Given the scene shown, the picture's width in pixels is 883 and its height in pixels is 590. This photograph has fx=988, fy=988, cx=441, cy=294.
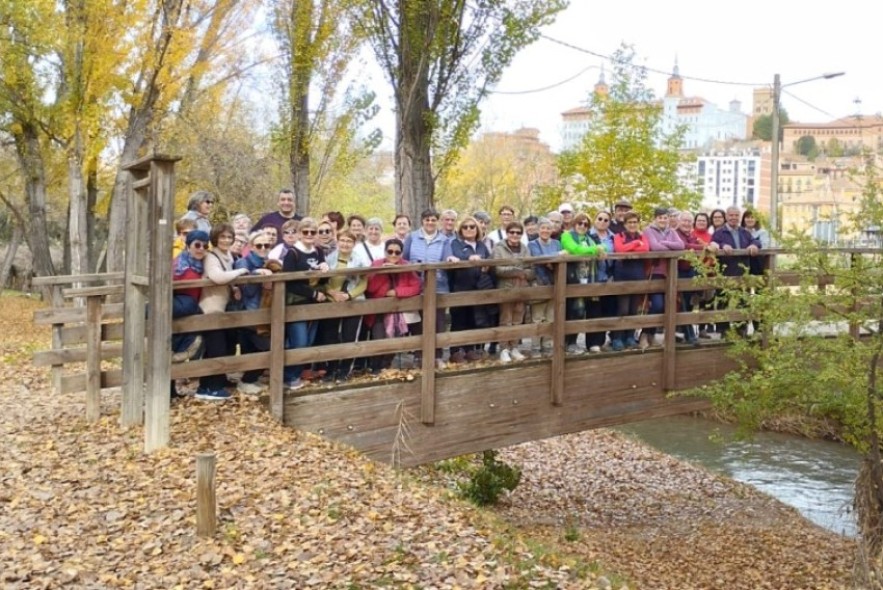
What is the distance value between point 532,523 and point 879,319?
469 cm

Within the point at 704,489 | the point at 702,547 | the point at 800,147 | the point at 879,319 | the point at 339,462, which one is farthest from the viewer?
the point at 800,147

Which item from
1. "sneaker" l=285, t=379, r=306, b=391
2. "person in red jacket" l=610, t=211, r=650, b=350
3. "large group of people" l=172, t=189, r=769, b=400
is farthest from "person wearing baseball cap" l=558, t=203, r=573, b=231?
"sneaker" l=285, t=379, r=306, b=391

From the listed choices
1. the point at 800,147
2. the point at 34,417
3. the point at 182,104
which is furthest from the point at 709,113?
the point at 34,417

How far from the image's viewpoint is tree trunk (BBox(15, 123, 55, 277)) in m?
20.1

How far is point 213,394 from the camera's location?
8.67m

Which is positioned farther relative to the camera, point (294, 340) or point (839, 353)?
point (839, 353)

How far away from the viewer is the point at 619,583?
7113mm

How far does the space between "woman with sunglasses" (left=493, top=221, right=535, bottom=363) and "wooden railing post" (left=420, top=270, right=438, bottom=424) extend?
41.7 inches

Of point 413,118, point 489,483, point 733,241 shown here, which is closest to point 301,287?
point 489,483

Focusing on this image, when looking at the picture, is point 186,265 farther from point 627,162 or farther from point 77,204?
point 627,162

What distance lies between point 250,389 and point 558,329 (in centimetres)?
320

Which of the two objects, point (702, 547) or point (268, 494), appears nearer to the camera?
point (268, 494)

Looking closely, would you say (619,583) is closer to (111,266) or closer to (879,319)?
(879,319)

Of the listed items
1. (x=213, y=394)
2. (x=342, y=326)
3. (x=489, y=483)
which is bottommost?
(x=489, y=483)
